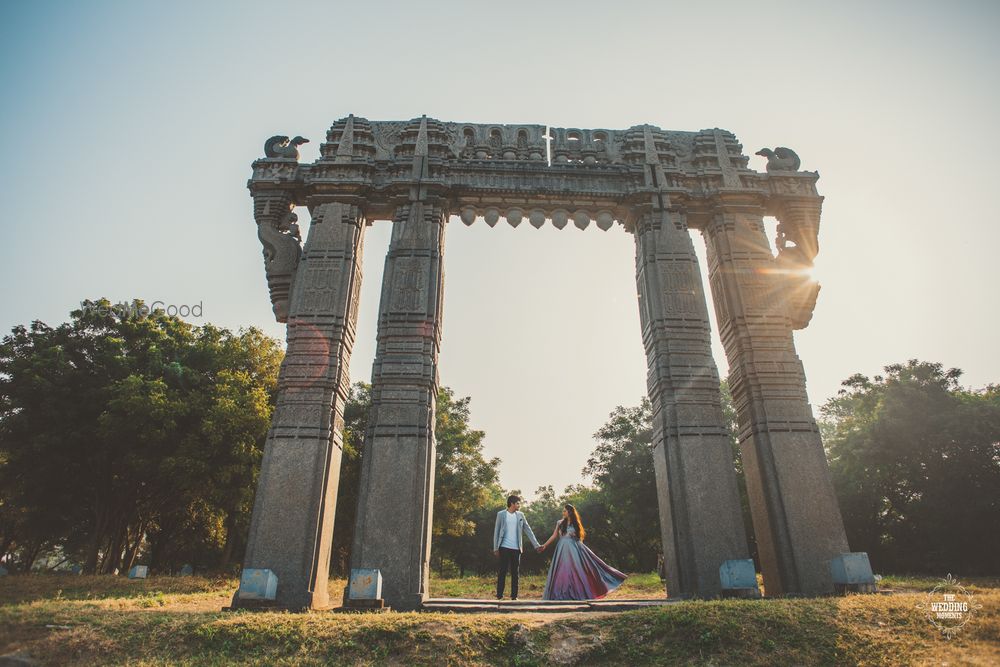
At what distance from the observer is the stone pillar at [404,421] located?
8492 mm

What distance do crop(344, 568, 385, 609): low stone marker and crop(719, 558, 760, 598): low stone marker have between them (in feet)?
15.6

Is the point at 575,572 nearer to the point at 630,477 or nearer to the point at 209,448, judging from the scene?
the point at 209,448

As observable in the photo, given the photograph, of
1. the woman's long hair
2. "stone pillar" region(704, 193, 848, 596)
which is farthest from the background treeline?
"stone pillar" region(704, 193, 848, 596)

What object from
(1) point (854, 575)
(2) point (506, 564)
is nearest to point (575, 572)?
(2) point (506, 564)

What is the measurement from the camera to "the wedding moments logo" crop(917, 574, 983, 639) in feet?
18.7

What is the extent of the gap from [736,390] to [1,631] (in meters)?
10.5

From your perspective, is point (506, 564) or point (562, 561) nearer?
point (506, 564)

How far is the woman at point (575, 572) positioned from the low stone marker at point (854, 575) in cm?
323

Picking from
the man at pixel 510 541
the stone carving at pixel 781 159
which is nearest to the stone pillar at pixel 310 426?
the man at pixel 510 541

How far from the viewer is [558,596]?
953 centimetres

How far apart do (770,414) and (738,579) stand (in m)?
2.84

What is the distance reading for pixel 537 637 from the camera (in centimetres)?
570

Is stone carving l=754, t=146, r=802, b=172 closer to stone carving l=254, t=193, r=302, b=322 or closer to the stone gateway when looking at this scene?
the stone gateway

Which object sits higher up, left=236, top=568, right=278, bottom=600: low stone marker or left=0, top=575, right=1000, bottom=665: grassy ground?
left=236, top=568, right=278, bottom=600: low stone marker
